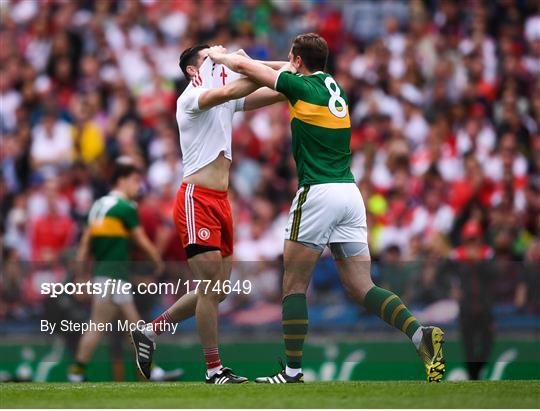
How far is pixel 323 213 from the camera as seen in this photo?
9.95 metres

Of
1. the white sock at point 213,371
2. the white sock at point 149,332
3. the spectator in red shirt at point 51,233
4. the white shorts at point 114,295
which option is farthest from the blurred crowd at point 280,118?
the white sock at point 213,371

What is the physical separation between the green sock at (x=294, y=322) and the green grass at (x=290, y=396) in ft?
0.96

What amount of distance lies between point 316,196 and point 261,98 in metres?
1.17

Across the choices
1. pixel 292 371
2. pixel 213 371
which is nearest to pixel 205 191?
pixel 213 371

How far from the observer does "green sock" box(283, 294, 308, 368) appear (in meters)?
10.0

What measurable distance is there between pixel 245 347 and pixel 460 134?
246 inches

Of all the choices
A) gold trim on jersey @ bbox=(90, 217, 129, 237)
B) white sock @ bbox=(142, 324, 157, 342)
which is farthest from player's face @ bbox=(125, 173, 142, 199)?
white sock @ bbox=(142, 324, 157, 342)

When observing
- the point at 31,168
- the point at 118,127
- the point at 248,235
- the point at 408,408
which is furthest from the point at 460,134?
the point at 408,408

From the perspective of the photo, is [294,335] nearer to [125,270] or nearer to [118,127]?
[125,270]

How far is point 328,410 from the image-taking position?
847 cm

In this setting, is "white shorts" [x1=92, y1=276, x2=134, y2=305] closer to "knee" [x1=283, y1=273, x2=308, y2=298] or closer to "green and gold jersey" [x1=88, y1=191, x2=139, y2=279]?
"green and gold jersey" [x1=88, y1=191, x2=139, y2=279]

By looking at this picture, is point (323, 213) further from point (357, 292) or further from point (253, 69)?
point (253, 69)

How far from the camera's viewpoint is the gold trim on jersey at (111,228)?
13.0 meters

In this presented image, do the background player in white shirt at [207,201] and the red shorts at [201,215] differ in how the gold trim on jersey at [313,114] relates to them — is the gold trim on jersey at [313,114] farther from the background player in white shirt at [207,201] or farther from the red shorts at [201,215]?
the red shorts at [201,215]
